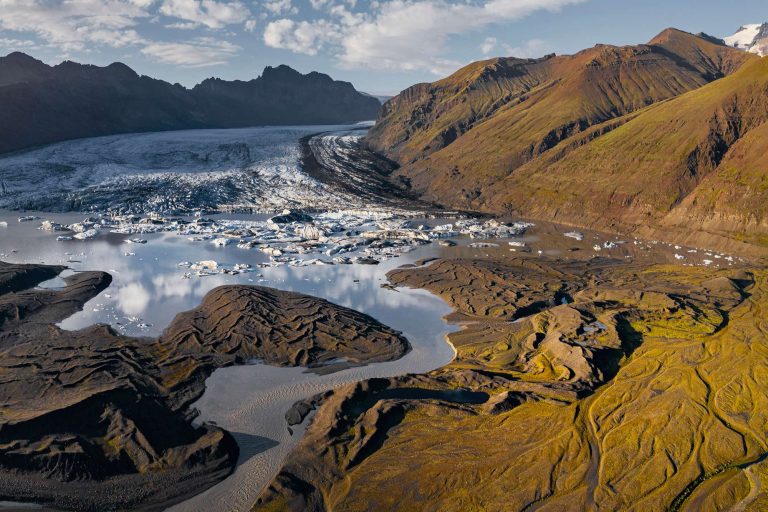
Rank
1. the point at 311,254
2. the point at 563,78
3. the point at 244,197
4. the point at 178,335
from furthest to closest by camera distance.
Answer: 1. the point at 563,78
2. the point at 244,197
3. the point at 311,254
4. the point at 178,335

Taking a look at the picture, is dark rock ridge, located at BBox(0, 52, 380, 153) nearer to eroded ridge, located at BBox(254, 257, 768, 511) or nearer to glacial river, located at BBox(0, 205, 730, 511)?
glacial river, located at BBox(0, 205, 730, 511)

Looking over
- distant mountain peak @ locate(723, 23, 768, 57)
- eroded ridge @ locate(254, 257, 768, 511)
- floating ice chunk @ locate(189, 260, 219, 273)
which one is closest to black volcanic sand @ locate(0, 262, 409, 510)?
eroded ridge @ locate(254, 257, 768, 511)

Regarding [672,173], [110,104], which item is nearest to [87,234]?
[672,173]

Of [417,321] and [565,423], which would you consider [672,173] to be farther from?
[565,423]

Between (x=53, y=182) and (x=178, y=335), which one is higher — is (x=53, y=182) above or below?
above

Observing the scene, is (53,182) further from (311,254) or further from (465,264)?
(465,264)

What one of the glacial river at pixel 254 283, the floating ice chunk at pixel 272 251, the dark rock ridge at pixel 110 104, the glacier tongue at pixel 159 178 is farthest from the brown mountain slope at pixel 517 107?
the dark rock ridge at pixel 110 104

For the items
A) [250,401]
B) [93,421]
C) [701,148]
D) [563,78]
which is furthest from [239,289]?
[563,78]
